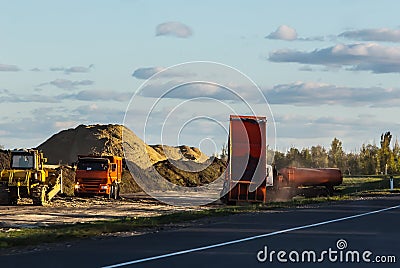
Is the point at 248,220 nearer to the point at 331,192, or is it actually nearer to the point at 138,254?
the point at 138,254

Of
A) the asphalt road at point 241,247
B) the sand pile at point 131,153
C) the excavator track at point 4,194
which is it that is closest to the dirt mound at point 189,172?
the sand pile at point 131,153

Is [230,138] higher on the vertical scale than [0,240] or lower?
higher

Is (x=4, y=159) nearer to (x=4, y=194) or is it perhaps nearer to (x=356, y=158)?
(x=4, y=194)

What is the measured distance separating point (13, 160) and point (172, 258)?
27.2m

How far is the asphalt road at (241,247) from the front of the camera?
14.9m

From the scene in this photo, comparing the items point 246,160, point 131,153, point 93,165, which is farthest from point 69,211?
point 131,153

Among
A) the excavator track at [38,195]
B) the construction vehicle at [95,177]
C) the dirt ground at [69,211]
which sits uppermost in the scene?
the construction vehicle at [95,177]

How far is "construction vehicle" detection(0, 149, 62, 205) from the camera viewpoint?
39719 mm

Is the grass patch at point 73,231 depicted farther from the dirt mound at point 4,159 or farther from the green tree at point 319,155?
the green tree at point 319,155

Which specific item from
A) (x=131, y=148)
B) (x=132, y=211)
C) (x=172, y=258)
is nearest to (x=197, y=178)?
(x=131, y=148)

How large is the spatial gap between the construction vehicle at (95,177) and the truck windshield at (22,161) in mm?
5229

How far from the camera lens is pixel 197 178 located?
67.9 metres

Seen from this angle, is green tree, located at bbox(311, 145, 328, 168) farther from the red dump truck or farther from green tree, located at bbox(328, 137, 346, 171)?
the red dump truck

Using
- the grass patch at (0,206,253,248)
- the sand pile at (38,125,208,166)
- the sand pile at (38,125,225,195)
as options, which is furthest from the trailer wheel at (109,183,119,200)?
the sand pile at (38,125,208,166)
